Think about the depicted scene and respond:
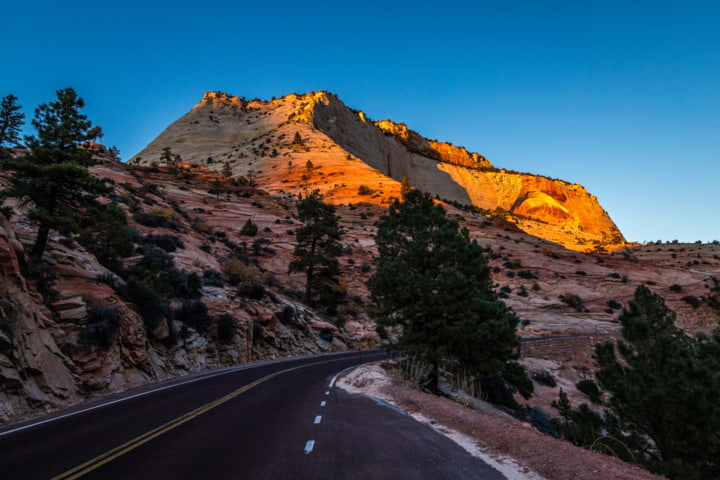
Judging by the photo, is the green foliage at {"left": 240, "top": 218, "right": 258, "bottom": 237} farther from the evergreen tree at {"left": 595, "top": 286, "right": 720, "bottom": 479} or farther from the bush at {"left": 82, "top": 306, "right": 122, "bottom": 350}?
the evergreen tree at {"left": 595, "top": 286, "right": 720, "bottom": 479}

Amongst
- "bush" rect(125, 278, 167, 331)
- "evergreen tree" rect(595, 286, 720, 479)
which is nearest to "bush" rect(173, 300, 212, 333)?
"bush" rect(125, 278, 167, 331)

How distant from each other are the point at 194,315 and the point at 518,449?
1920cm

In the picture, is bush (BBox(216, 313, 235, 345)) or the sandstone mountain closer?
the sandstone mountain

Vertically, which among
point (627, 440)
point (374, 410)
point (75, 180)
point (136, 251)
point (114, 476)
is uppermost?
point (75, 180)

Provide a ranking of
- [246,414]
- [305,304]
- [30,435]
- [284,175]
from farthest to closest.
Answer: [284,175]
[305,304]
[246,414]
[30,435]

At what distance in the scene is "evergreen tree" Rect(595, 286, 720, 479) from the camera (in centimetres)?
880

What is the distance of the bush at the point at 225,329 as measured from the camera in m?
22.2

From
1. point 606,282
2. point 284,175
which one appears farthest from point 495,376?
point 284,175

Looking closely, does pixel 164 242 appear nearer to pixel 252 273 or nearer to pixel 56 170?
pixel 252 273

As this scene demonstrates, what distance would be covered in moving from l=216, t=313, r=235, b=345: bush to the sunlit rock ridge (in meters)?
47.4

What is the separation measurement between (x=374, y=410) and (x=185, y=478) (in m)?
5.88

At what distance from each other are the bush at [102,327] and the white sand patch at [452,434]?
28.4ft

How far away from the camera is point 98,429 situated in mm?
7969

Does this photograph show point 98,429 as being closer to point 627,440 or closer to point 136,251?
point 627,440
